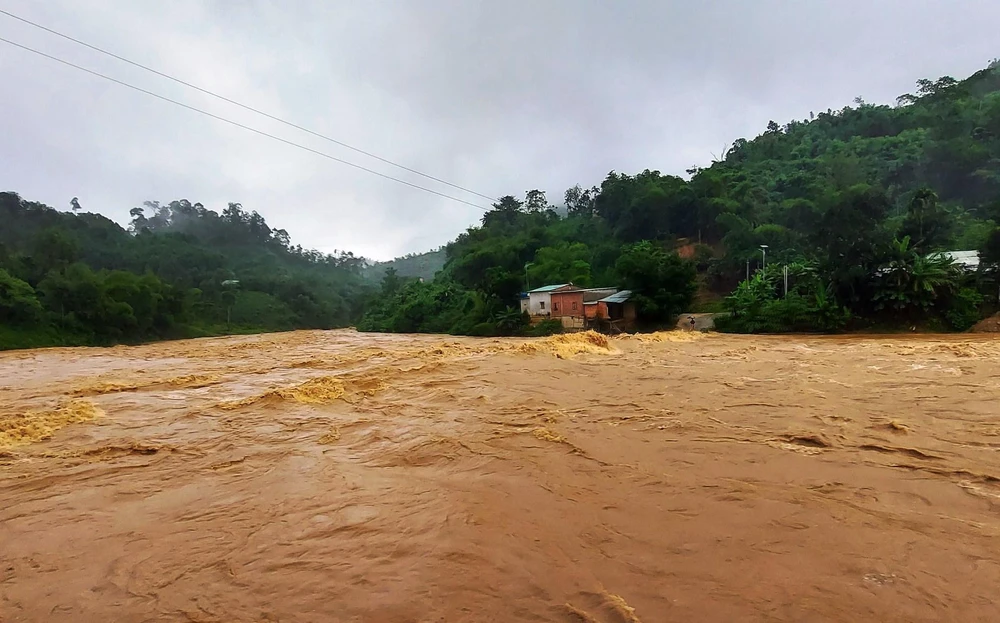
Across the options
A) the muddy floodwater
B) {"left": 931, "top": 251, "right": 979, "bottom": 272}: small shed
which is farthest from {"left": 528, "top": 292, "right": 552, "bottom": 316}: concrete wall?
the muddy floodwater

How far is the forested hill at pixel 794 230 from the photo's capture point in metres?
21.8

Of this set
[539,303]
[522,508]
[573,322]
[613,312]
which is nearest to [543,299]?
[539,303]

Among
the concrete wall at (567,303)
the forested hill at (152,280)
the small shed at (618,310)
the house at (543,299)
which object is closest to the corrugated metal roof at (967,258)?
the small shed at (618,310)

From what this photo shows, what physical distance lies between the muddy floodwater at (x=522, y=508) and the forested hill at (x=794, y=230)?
15.3 m

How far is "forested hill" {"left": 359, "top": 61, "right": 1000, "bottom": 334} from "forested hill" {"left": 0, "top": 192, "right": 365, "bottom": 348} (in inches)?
498

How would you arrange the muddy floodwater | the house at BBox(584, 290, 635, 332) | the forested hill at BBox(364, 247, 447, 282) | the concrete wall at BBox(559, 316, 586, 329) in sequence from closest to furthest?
the muddy floodwater → the house at BBox(584, 290, 635, 332) → the concrete wall at BBox(559, 316, 586, 329) → the forested hill at BBox(364, 247, 447, 282)

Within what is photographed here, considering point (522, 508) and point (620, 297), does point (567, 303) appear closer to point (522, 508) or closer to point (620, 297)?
point (620, 297)

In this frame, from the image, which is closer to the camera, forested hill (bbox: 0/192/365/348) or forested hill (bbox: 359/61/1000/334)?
forested hill (bbox: 359/61/1000/334)

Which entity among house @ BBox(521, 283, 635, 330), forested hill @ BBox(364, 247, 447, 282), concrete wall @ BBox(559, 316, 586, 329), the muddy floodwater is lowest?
the muddy floodwater

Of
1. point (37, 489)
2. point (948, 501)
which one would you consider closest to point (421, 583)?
point (948, 501)

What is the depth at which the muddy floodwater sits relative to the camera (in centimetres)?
275

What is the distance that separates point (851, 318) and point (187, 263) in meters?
59.9

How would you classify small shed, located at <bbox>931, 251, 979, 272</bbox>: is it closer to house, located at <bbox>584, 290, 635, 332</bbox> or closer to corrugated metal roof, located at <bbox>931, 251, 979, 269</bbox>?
corrugated metal roof, located at <bbox>931, 251, 979, 269</bbox>

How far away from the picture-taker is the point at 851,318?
73.3 ft
